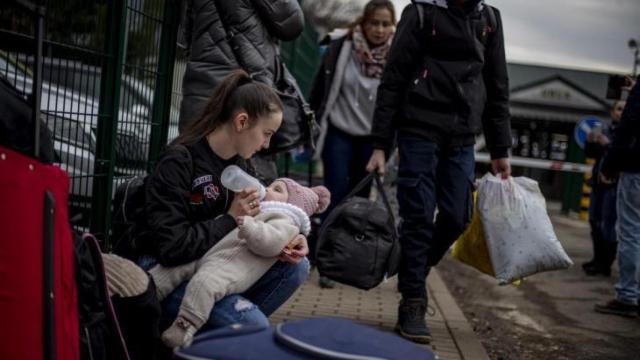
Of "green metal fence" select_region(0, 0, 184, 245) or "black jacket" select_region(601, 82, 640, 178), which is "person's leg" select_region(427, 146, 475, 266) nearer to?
"green metal fence" select_region(0, 0, 184, 245)

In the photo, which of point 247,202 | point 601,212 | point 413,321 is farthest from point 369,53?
point 247,202

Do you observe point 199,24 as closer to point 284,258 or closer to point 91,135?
point 91,135

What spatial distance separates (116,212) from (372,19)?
13.2ft

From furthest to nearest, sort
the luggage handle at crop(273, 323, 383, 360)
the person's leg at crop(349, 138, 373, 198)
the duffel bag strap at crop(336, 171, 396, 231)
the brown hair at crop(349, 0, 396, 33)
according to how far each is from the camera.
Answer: the person's leg at crop(349, 138, 373, 198)
the brown hair at crop(349, 0, 396, 33)
the duffel bag strap at crop(336, 171, 396, 231)
the luggage handle at crop(273, 323, 383, 360)

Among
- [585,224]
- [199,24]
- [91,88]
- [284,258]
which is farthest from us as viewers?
[585,224]

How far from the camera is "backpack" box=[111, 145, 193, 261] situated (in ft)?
11.3

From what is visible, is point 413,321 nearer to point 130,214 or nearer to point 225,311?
point 225,311

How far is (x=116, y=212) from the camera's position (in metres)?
3.52

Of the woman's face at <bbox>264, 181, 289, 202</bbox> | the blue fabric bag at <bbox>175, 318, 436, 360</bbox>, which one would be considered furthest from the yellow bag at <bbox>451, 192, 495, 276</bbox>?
the blue fabric bag at <bbox>175, 318, 436, 360</bbox>

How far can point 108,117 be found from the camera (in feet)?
16.4

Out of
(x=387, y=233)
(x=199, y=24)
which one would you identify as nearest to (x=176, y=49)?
(x=199, y=24)

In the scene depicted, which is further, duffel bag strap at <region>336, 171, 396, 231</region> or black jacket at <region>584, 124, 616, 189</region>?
black jacket at <region>584, 124, 616, 189</region>

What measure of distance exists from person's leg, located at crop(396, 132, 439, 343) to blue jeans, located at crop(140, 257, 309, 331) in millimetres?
1654

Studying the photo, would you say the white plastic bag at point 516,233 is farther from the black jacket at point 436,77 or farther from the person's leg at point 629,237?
the person's leg at point 629,237
